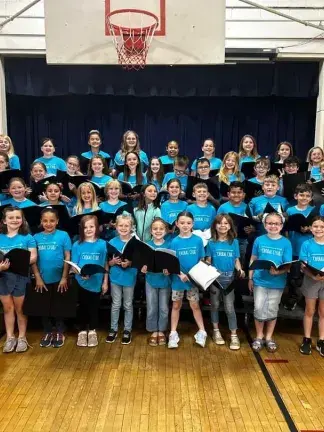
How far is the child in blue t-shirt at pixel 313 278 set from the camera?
319 cm

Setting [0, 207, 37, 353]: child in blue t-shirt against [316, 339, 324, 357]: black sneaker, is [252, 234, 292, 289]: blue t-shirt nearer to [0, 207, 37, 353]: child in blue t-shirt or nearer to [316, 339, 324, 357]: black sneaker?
[316, 339, 324, 357]: black sneaker

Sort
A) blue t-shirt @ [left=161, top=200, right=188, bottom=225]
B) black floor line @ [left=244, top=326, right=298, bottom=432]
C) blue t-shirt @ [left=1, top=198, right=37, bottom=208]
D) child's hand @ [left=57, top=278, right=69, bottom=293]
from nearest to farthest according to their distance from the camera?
black floor line @ [left=244, top=326, right=298, bottom=432] < child's hand @ [left=57, top=278, right=69, bottom=293] < blue t-shirt @ [left=1, top=198, right=37, bottom=208] < blue t-shirt @ [left=161, top=200, right=188, bottom=225]

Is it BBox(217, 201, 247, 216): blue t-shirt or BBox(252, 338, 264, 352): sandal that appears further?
BBox(217, 201, 247, 216): blue t-shirt

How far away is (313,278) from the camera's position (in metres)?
3.21

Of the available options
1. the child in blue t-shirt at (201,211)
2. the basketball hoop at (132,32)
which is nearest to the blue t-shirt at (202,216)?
the child in blue t-shirt at (201,211)

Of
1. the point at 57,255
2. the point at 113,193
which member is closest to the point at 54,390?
the point at 57,255

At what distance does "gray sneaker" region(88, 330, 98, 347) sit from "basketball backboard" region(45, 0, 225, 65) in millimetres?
2532

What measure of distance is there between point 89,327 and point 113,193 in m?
1.13

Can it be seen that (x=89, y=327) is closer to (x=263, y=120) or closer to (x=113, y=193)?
(x=113, y=193)

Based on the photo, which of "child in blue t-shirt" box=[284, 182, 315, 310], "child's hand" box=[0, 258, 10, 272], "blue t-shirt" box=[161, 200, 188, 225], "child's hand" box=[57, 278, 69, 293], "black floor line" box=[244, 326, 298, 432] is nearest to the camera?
"black floor line" box=[244, 326, 298, 432]

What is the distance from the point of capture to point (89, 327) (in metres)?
3.46

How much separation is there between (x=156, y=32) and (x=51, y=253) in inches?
91.8

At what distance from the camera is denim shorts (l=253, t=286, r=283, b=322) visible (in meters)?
3.28

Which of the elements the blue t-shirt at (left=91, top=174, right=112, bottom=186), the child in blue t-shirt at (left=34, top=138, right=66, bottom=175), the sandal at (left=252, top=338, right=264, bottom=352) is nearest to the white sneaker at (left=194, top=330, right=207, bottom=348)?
the sandal at (left=252, top=338, right=264, bottom=352)
